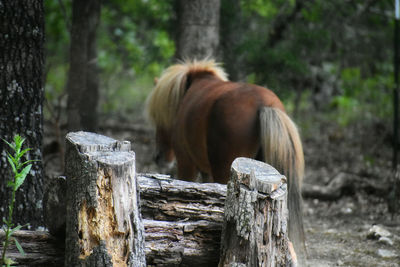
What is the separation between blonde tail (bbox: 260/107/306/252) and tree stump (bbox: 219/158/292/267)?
4.39 feet

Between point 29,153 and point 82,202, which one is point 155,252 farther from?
point 29,153

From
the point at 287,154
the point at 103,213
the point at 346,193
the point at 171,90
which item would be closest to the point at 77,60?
the point at 171,90

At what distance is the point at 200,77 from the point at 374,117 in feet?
22.2

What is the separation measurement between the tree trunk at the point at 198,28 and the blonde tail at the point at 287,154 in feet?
7.88

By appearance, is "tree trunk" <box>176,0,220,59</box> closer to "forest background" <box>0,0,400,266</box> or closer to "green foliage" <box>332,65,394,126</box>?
"forest background" <box>0,0,400,266</box>

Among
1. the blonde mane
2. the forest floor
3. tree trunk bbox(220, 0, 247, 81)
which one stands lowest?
the forest floor

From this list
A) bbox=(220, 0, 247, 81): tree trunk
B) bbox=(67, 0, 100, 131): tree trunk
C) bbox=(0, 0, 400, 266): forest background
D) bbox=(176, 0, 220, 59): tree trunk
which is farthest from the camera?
bbox=(220, 0, 247, 81): tree trunk

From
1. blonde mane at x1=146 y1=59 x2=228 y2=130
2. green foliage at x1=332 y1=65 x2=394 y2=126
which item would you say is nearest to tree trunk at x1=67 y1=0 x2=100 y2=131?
blonde mane at x1=146 y1=59 x2=228 y2=130

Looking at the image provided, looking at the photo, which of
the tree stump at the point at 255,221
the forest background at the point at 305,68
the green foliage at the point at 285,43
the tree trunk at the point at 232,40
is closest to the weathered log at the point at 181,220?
the tree stump at the point at 255,221

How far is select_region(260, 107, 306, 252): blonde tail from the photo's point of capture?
3.76 metres

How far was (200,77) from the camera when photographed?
208 inches

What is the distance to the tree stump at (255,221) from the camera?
2.37 meters

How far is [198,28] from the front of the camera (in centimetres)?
593

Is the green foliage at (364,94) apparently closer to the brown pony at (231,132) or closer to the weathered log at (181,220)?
the brown pony at (231,132)
